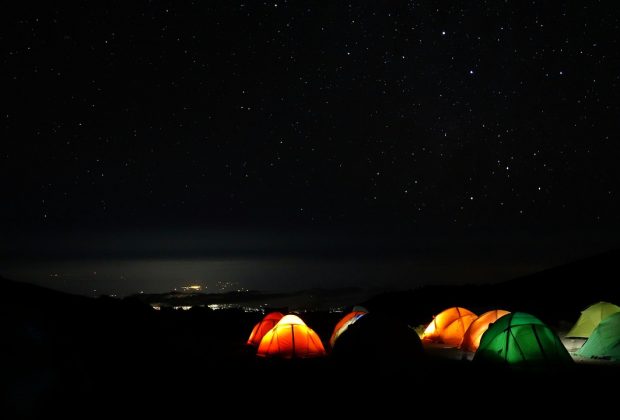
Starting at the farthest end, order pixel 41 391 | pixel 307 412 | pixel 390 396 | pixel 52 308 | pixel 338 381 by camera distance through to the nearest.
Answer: pixel 52 308
pixel 338 381
pixel 390 396
pixel 307 412
pixel 41 391

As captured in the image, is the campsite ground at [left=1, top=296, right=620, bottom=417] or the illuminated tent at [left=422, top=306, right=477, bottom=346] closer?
the campsite ground at [left=1, top=296, right=620, bottom=417]

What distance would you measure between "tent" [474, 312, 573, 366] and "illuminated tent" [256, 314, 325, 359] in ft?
18.0

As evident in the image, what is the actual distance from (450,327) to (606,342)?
6.30 metres

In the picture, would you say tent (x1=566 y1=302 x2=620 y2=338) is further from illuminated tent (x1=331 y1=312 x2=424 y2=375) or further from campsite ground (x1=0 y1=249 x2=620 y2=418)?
illuminated tent (x1=331 y1=312 x2=424 y2=375)

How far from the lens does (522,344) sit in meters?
12.1

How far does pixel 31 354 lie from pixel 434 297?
43.1 m

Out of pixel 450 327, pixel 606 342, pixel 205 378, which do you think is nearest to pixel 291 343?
pixel 205 378

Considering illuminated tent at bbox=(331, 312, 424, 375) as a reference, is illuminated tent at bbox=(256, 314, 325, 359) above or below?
below

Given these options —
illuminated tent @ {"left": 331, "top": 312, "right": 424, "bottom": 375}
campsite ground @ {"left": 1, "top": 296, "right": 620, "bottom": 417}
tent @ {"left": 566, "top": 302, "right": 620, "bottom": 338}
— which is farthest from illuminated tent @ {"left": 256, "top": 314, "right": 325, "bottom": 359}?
tent @ {"left": 566, "top": 302, "right": 620, "bottom": 338}

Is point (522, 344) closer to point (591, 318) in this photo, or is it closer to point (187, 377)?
point (187, 377)

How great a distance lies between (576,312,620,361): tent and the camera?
13695mm

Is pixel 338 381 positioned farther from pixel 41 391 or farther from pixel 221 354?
pixel 41 391

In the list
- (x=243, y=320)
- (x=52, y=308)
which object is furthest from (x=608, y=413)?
(x=243, y=320)

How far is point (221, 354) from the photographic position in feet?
48.8
